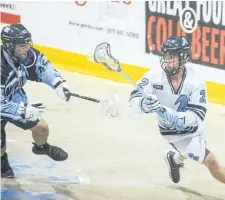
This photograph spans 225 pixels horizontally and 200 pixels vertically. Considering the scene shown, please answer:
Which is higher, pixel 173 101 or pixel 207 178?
pixel 173 101

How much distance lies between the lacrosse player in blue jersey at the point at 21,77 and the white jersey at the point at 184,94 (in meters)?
0.50

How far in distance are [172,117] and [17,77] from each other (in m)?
0.81

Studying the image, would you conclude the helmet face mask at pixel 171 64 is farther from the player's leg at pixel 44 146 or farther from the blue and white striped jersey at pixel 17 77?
the player's leg at pixel 44 146

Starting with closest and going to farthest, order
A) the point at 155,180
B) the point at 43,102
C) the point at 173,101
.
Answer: the point at 173,101
the point at 155,180
the point at 43,102

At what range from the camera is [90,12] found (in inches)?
262

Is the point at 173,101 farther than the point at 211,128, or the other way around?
the point at 211,128

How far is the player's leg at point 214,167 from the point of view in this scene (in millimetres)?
4895

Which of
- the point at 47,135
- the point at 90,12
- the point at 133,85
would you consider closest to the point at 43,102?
the point at 47,135

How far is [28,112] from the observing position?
5066 mm

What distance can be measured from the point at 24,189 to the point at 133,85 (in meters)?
0.80

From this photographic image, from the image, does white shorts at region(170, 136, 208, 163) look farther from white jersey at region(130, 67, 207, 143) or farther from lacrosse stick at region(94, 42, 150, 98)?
lacrosse stick at region(94, 42, 150, 98)

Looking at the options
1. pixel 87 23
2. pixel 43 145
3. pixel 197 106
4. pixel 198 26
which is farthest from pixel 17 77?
pixel 87 23

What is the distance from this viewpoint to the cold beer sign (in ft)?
20.0

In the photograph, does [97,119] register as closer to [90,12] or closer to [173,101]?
[173,101]
